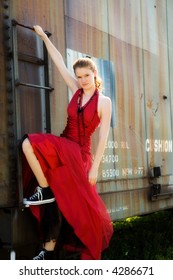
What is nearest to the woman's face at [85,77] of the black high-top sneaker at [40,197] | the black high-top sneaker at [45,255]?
the black high-top sneaker at [40,197]

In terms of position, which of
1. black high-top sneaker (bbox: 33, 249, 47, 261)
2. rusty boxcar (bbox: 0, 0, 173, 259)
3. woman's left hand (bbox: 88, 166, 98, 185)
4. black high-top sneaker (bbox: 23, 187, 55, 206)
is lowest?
black high-top sneaker (bbox: 33, 249, 47, 261)

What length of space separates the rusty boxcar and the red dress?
6.2 inches

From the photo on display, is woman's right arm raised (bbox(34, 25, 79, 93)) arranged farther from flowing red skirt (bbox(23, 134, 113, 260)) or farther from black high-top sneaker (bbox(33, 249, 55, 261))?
black high-top sneaker (bbox(33, 249, 55, 261))

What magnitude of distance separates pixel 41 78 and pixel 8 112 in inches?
15.2

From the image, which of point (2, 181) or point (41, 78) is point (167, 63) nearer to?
point (41, 78)

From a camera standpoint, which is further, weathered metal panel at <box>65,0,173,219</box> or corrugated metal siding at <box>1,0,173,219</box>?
weathered metal panel at <box>65,0,173,219</box>

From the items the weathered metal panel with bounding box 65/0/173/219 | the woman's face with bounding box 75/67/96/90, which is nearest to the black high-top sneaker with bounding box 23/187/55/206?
the woman's face with bounding box 75/67/96/90

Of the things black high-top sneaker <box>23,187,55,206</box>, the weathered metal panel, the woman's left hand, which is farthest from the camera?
the weathered metal panel

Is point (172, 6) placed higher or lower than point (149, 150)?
higher

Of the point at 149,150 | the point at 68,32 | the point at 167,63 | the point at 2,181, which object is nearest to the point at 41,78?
the point at 68,32

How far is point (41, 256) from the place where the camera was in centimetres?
255

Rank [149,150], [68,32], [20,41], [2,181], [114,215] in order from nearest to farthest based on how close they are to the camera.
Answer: [2,181], [20,41], [68,32], [114,215], [149,150]

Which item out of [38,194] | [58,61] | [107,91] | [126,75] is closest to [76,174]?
[38,194]

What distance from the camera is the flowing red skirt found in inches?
99.7
